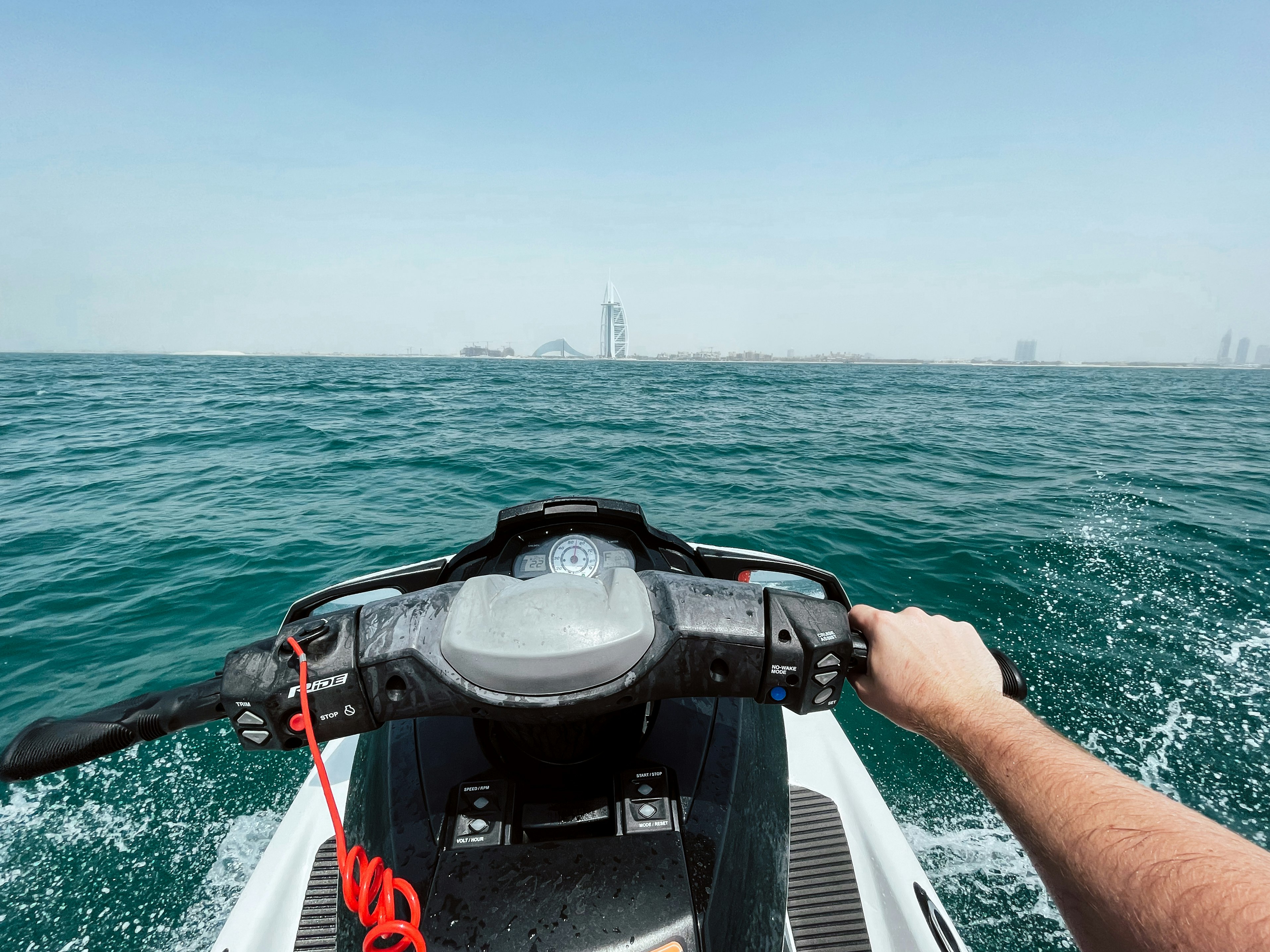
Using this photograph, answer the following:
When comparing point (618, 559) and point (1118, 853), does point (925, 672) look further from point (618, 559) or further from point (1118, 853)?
point (618, 559)

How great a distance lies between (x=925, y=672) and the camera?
3.73ft

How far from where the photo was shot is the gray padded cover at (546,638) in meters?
0.91

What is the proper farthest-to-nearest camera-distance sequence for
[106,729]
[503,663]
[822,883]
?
[822,883] → [106,729] → [503,663]

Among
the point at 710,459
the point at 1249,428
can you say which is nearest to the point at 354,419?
the point at 710,459

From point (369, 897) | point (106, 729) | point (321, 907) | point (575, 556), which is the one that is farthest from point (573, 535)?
point (321, 907)

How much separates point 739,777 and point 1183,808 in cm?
87

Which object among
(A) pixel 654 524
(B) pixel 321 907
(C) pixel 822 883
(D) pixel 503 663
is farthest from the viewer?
(A) pixel 654 524

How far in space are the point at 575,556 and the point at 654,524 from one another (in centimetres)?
599

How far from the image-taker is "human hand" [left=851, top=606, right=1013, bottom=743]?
108cm

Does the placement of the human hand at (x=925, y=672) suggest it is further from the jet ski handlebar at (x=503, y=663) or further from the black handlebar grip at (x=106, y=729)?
the black handlebar grip at (x=106, y=729)

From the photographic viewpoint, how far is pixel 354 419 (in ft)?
55.8

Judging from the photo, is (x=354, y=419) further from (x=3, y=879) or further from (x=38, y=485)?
(x=3, y=879)

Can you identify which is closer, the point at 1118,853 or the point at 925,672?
the point at 1118,853

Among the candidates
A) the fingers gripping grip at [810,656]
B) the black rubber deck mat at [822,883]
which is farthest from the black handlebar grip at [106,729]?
the black rubber deck mat at [822,883]
